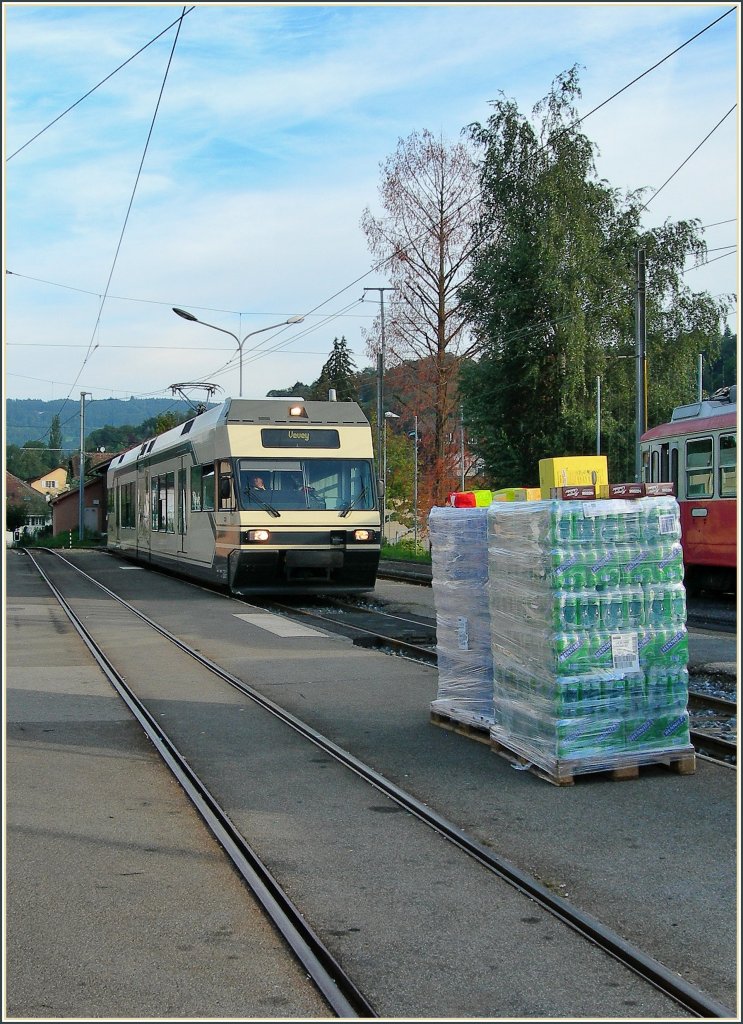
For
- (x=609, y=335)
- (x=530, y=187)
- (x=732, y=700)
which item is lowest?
(x=732, y=700)

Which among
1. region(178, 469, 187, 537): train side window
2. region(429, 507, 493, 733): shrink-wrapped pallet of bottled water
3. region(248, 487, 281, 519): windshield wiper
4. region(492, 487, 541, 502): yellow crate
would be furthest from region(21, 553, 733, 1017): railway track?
region(178, 469, 187, 537): train side window

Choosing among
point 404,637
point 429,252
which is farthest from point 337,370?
point 404,637

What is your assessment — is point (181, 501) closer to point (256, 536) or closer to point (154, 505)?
point (154, 505)

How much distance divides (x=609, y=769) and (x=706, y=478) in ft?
44.6

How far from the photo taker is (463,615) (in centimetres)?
798

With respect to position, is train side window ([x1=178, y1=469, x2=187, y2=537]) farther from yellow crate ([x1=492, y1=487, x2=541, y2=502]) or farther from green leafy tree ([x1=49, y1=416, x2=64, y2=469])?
green leafy tree ([x1=49, y1=416, x2=64, y2=469])

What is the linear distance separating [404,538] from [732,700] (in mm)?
33617

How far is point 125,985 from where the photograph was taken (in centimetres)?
380

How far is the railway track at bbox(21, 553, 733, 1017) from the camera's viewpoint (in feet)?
12.3

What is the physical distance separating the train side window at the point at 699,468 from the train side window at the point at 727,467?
0.36m

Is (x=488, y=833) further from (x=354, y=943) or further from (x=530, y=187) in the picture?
(x=530, y=187)

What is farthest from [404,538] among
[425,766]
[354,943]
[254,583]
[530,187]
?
[354,943]

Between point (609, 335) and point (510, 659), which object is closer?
point (510, 659)

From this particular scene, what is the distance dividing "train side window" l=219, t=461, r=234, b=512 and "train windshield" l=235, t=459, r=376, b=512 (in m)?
0.25
